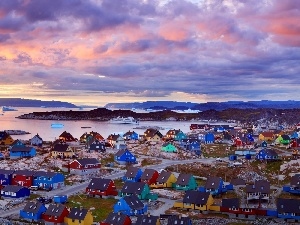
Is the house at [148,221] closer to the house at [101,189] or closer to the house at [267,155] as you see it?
the house at [101,189]

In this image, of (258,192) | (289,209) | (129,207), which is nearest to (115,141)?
(258,192)

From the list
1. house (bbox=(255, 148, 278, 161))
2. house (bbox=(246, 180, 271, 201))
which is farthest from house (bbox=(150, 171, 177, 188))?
house (bbox=(255, 148, 278, 161))

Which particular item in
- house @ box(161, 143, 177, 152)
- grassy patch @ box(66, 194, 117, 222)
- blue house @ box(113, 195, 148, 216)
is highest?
house @ box(161, 143, 177, 152)

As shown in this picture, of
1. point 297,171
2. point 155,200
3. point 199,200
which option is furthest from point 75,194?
point 297,171

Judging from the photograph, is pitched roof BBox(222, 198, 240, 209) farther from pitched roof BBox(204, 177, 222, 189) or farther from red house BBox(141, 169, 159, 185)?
red house BBox(141, 169, 159, 185)

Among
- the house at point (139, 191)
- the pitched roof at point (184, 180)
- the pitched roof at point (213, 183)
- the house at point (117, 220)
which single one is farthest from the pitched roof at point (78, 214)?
the pitched roof at point (213, 183)

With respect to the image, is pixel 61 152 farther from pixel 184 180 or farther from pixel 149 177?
pixel 184 180
